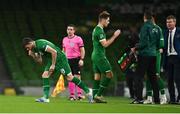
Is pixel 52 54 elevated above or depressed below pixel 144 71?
above

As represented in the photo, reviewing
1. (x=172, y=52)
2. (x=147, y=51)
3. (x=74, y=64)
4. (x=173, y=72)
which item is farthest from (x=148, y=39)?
(x=74, y=64)

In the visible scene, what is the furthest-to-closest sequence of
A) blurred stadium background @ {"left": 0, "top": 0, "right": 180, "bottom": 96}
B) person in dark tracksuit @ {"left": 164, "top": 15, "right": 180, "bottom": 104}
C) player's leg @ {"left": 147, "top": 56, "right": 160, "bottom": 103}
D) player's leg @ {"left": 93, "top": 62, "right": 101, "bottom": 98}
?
blurred stadium background @ {"left": 0, "top": 0, "right": 180, "bottom": 96}, person in dark tracksuit @ {"left": 164, "top": 15, "right": 180, "bottom": 104}, player's leg @ {"left": 93, "top": 62, "right": 101, "bottom": 98}, player's leg @ {"left": 147, "top": 56, "right": 160, "bottom": 103}

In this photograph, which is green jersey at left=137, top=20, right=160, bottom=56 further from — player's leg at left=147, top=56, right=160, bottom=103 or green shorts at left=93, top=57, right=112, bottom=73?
green shorts at left=93, top=57, right=112, bottom=73

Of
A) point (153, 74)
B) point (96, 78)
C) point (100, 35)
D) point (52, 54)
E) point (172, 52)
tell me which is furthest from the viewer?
point (172, 52)

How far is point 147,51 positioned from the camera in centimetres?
1391

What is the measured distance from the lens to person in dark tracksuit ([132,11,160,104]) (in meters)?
13.8

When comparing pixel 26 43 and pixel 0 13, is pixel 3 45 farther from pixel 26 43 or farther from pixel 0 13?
pixel 26 43

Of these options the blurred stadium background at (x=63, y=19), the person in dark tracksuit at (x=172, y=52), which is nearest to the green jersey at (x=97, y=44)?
the person in dark tracksuit at (x=172, y=52)

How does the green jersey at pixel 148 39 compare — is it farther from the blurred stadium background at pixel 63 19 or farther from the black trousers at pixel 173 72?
the blurred stadium background at pixel 63 19

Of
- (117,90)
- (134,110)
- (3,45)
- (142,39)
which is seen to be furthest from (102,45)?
(3,45)

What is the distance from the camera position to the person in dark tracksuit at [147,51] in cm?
1380

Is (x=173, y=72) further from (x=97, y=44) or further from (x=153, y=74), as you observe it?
(x=97, y=44)

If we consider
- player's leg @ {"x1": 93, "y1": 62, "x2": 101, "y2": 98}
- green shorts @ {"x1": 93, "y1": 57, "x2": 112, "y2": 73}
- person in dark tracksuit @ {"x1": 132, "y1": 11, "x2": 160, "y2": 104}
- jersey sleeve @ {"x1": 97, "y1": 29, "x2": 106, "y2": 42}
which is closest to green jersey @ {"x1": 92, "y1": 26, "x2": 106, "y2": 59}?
jersey sleeve @ {"x1": 97, "y1": 29, "x2": 106, "y2": 42}

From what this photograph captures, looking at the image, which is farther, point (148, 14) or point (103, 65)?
point (103, 65)
